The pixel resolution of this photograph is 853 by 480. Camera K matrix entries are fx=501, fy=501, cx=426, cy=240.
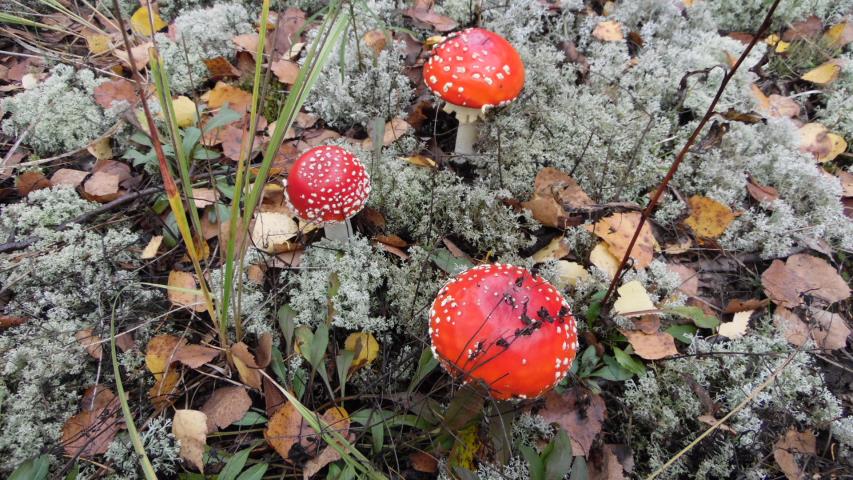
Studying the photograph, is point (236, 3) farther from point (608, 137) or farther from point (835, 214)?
point (835, 214)

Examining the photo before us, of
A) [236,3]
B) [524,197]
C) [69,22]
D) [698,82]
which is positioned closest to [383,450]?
[524,197]

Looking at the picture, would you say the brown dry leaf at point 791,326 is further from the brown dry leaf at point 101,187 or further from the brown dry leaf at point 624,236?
the brown dry leaf at point 101,187

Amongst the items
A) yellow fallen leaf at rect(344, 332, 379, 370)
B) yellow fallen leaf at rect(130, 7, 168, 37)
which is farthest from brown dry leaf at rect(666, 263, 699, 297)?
yellow fallen leaf at rect(130, 7, 168, 37)

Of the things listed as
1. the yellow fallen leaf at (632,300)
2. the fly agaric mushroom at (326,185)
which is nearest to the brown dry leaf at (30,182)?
the fly agaric mushroom at (326,185)

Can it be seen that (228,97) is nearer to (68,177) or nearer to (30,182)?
(68,177)

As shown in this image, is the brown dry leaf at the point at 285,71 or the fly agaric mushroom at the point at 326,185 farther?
the brown dry leaf at the point at 285,71

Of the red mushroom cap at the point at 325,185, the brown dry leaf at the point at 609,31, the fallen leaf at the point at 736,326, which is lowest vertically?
the fallen leaf at the point at 736,326

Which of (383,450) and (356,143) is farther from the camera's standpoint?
(356,143)
